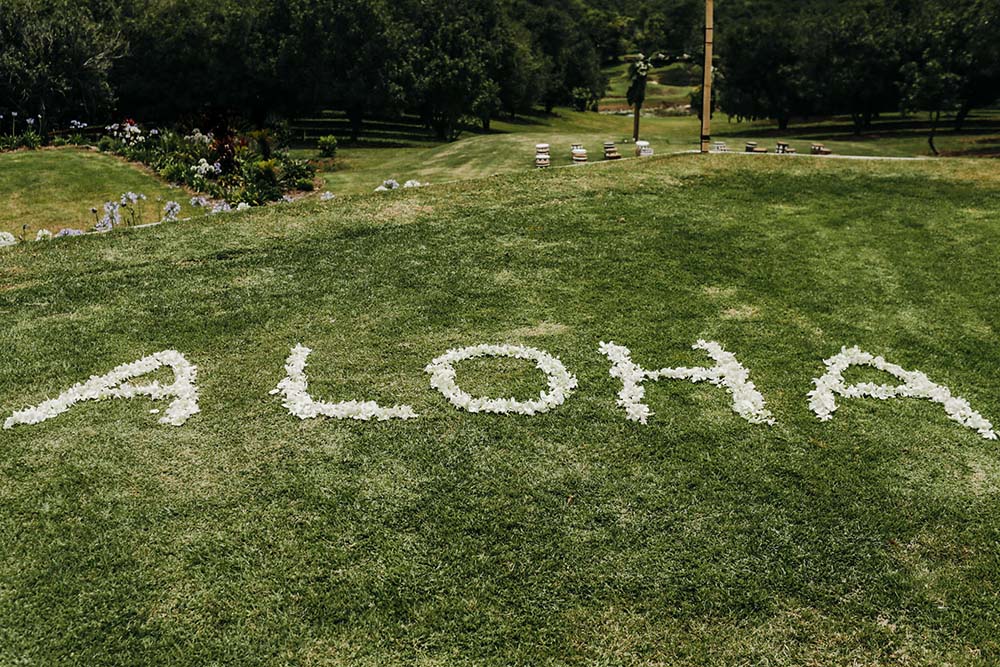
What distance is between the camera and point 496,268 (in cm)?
1238

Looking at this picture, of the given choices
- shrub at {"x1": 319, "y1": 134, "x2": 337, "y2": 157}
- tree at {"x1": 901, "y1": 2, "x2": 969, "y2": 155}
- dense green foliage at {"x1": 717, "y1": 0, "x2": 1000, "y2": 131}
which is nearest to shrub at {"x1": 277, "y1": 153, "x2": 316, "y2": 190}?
shrub at {"x1": 319, "y1": 134, "x2": 337, "y2": 157}

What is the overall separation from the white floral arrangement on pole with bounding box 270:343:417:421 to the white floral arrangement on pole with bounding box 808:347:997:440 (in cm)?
459

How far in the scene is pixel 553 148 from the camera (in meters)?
41.0

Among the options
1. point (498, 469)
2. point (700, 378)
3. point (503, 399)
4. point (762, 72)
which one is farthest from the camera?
point (762, 72)

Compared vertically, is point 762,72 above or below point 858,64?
above

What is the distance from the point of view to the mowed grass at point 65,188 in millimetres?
24156

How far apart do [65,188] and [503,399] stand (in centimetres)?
2556

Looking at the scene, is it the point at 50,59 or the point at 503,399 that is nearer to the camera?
the point at 503,399

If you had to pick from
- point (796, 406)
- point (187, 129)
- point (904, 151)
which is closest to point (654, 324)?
point (796, 406)

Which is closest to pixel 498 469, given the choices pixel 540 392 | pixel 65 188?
pixel 540 392

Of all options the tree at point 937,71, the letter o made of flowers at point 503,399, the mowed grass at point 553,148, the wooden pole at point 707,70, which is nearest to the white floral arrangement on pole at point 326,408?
the letter o made of flowers at point 503,399

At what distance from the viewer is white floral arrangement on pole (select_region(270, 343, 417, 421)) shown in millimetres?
8344

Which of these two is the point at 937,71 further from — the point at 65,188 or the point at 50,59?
the point at 50,59

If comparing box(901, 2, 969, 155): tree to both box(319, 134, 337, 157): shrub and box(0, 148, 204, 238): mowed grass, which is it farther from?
box(0, 148, 204, 238): mowed grass
